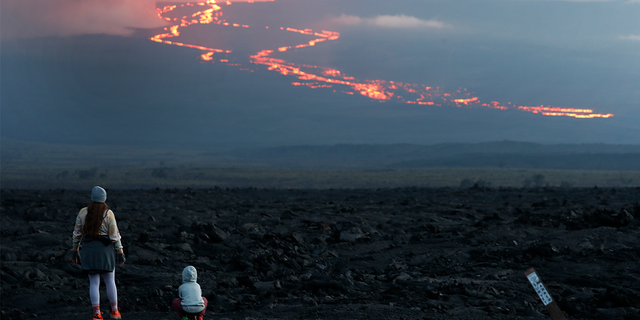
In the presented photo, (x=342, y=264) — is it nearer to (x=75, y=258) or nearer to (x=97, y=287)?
(x=97, y=287)

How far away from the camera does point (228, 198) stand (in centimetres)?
3388

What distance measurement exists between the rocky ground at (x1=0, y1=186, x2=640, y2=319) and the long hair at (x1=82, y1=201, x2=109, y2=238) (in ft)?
5.53

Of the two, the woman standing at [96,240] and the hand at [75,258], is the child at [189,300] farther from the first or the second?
the hand at [75,258]

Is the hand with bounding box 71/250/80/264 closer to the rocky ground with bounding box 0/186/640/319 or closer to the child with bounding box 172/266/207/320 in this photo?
the rocky ground with bounding box 0/186/640/319

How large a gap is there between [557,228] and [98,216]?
14480 mm

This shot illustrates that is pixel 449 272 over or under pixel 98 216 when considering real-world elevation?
under

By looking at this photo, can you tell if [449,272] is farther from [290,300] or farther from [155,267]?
[155,267]

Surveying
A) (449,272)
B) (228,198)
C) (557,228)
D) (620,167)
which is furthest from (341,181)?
(620,167)

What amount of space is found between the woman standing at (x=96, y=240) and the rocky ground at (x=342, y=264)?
1057 millimetres

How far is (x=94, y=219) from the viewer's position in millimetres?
8477

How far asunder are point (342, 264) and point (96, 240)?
6.36 metres

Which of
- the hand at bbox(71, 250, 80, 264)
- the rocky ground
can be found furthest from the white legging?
the rocky ground

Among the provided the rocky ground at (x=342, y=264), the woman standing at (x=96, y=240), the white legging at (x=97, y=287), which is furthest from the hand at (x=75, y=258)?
the rocky ground at (x=342, y=264)

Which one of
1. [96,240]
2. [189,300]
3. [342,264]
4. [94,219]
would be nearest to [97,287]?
[96,240]
